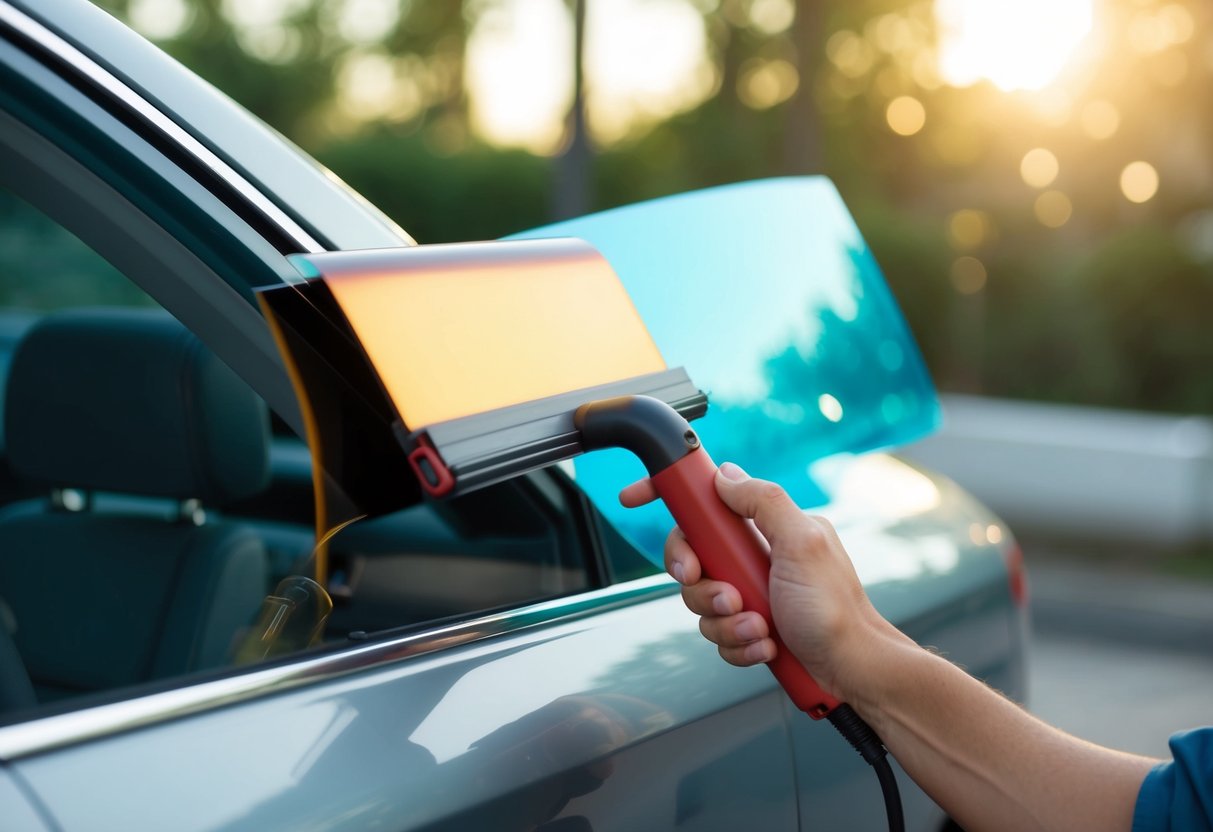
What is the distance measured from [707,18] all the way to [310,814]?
1837 cm

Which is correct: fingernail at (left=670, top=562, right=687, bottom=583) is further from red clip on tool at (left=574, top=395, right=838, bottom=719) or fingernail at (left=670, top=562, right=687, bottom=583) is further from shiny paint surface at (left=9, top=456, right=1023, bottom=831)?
shiny paint surface at (left=9, top=456, right=1023, bottom=831)

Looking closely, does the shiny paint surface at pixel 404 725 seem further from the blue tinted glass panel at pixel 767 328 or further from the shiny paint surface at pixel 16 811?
the blue tinted glass panel at pixel 767 328

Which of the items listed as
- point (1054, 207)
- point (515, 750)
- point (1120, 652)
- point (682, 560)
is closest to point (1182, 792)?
point (682, 560)

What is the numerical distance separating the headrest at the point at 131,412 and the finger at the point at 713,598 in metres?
0.84

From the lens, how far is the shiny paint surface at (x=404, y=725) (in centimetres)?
100

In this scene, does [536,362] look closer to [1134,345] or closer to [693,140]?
[1134,345]

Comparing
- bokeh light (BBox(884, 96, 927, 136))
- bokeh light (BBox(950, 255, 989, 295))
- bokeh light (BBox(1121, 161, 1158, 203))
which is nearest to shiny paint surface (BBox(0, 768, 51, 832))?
bokeh light (BBox(950, 255, 989, 295))

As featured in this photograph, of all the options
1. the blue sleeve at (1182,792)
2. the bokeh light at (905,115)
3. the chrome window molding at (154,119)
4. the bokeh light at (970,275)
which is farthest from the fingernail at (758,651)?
the bokeh light at (905,115)

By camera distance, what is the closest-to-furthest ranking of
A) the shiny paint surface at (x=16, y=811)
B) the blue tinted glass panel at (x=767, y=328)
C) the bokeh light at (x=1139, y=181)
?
the shiny paint surface at (x=16, y=811), the blue tinted glass panel at (x=767, y=328), the bokeh light at (x=1139, y=181)

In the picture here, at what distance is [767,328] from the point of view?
184cm

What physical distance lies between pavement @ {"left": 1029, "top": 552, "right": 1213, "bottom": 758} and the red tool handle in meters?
3.35

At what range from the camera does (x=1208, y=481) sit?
7438 mm

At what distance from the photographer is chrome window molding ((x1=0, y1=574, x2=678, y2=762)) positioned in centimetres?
98

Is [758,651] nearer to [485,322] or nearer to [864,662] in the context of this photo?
[864,662]
